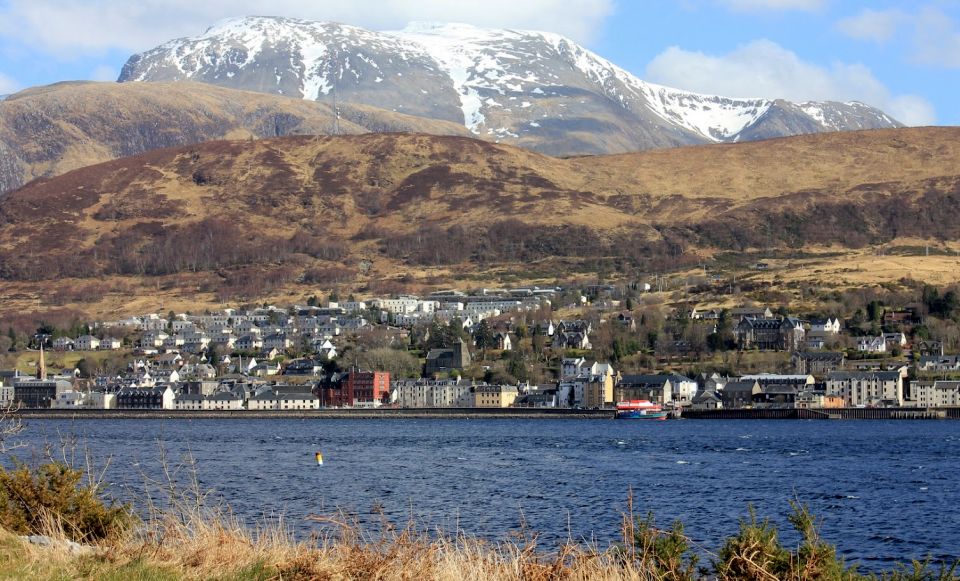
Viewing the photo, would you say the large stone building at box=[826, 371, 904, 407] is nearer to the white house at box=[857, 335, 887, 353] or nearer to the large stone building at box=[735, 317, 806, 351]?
the white house at box=[857, 335, 887, 353]

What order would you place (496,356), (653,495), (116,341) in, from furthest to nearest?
(116,341)
(496,356)
(653,495)

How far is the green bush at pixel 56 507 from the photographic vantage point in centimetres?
1795

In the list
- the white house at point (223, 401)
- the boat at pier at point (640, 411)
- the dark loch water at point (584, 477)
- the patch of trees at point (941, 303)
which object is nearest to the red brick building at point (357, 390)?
the white house at point (223, 401)

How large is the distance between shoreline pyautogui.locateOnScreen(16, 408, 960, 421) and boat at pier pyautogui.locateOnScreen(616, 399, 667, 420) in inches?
43.1

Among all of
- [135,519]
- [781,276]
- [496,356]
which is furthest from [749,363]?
[135,519]

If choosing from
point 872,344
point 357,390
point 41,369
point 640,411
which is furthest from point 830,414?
point 41,369

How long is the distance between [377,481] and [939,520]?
61.3 feet

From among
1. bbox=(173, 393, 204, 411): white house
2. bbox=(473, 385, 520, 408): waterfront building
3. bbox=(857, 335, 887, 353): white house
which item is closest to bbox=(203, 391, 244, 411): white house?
bbox=(173, 393, 204, 411): white house

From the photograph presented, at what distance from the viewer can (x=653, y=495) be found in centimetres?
4172

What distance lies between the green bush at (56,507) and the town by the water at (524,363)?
92.0 m

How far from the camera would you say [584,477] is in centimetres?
4853

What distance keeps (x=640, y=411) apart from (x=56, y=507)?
91.3 m

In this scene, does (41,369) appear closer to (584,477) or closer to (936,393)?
(936,393)

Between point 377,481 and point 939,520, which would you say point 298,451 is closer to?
point 377,481
